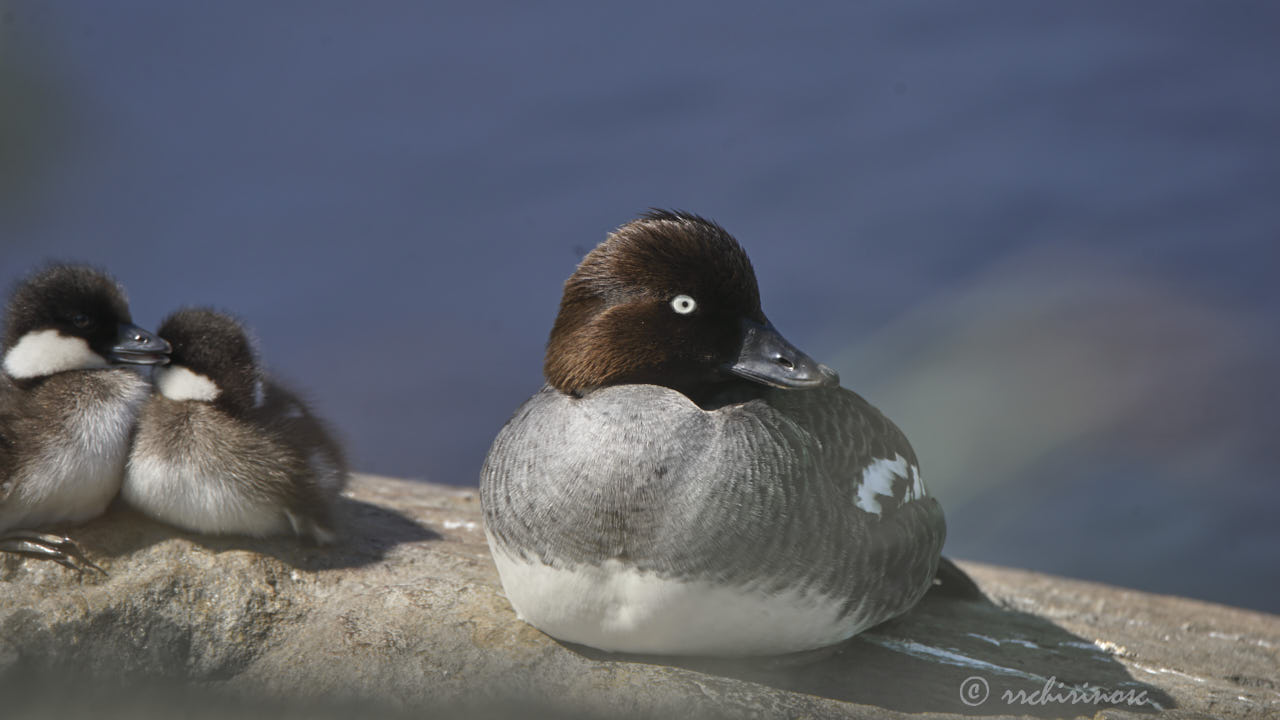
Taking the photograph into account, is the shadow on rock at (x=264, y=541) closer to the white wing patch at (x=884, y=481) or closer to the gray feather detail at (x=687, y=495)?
the gray feather detail at (x=687, y=495)

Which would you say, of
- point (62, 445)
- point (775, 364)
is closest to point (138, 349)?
point (62, 445)

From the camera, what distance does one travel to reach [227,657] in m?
2.85

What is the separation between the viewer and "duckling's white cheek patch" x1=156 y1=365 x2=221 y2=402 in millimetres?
3221

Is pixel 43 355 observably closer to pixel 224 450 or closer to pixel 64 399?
pixel 64 399

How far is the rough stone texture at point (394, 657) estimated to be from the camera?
8.64ft

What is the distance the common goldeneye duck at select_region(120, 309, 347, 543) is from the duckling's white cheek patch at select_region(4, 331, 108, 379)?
0.79ft

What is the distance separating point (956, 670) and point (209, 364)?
241cm

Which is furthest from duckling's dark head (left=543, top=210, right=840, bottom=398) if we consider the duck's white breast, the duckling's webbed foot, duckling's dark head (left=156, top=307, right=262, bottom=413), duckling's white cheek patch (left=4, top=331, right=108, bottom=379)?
duckling's white cheek patch (left=4, top=331, right=108, bottom=379)

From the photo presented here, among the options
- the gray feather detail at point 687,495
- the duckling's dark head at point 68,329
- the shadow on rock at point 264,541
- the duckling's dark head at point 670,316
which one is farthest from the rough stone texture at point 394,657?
the duckling's dark head at point 670,316

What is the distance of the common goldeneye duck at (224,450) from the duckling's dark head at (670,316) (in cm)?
104

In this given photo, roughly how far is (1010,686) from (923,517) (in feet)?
1.70

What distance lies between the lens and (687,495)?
8.33ft

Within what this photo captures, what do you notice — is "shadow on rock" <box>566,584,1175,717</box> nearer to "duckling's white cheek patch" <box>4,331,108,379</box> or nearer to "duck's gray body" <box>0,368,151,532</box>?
"duck's gray body" <box>0,368,151,532</box>

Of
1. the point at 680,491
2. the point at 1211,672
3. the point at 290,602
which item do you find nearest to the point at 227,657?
the point at 290,602
